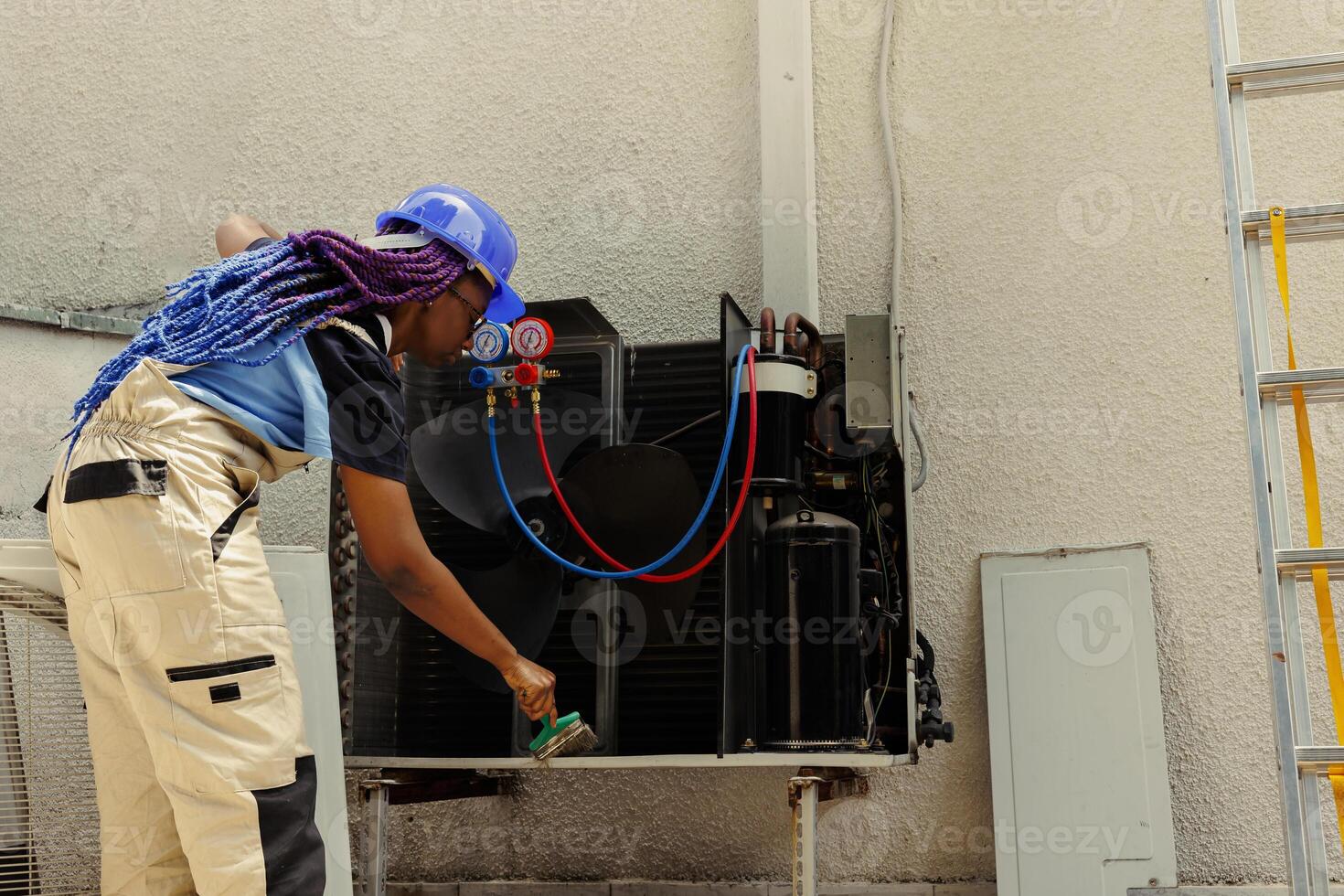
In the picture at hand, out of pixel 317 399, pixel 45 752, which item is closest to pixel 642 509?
pixel 317 399

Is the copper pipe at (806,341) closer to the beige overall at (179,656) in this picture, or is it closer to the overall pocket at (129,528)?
the beige overall at (179,656)

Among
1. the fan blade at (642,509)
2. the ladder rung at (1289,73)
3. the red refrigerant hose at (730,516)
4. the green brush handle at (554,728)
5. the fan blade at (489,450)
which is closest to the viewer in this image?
the ladder rung at (1289,73)

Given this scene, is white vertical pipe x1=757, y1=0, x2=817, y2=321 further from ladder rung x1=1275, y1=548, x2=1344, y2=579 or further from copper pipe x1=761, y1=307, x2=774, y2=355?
ladder rung x1=1275, y1=548, x2=1344, y2=579

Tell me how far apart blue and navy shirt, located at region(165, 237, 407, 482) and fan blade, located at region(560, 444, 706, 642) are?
2.61 feet

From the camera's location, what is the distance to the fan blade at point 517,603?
3.22 meters

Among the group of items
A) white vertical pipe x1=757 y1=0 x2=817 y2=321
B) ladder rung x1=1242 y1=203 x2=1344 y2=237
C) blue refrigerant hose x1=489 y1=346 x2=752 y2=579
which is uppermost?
white vertical pipe x1=757 y1=0 x2=817 y2=321

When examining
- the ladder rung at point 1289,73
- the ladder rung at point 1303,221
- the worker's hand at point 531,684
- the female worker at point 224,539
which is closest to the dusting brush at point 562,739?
the worker's hand at point 531,684

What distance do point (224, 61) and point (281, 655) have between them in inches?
124

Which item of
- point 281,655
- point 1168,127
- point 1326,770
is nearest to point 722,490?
point 281,655

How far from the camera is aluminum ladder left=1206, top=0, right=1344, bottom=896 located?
2039 millimetres

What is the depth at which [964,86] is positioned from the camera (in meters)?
3.88

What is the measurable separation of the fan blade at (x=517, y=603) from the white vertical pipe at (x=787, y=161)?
115 cm

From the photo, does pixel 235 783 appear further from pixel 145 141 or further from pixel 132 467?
pixel 145 141

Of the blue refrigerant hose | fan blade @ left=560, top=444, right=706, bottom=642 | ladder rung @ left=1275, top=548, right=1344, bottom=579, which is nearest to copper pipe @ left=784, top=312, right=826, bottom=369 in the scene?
the blue refrigerant hose
